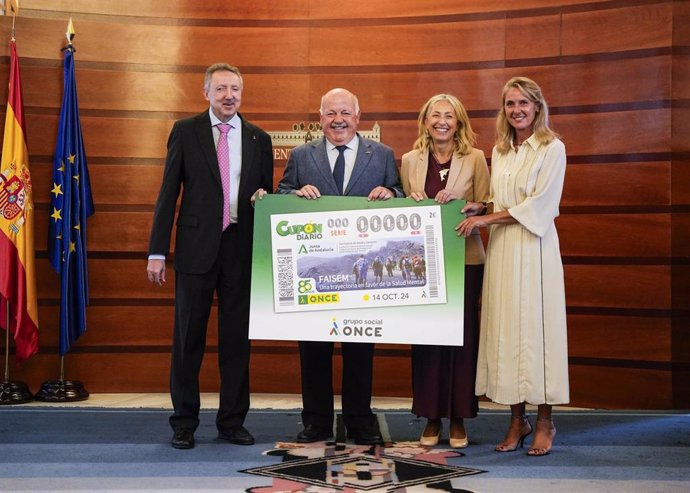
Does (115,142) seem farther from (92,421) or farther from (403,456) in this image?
(403,456)

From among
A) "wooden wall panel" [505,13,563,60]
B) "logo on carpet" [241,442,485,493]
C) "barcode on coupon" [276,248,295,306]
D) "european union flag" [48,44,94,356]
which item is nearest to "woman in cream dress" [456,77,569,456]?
"logo on carpet" [241,442,485,493]

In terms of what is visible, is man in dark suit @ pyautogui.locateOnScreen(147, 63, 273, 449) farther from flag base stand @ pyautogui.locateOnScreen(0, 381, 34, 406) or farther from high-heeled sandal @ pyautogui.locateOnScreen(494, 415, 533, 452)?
flag base stand @ pyautogui.locateOnScreen(0, 381, 34, 406)

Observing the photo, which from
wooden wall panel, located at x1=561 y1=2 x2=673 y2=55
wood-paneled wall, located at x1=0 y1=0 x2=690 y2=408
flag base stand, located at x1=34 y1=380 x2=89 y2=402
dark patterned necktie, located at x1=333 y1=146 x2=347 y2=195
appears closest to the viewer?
dark patterned necktie, located at x1=333 y1=146 x2=347 y2=195

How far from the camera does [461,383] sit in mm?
3973

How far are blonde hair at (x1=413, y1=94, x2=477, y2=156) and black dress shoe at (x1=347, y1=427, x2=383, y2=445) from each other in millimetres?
1282

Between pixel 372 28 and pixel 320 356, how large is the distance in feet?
8.26

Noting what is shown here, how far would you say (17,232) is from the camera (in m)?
5.27

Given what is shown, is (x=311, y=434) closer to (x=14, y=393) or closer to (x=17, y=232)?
(x=14, y=393)

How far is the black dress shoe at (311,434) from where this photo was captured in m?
4.02

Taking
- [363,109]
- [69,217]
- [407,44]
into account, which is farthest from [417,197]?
[69,217]

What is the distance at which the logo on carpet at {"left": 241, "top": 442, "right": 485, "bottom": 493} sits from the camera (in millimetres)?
3207

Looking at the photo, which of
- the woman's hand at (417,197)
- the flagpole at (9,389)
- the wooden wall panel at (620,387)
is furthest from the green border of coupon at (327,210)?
the flagpole at (9,389)

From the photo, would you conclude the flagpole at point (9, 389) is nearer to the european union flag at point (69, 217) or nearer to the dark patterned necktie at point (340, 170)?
the european union flag at point (69, 217)

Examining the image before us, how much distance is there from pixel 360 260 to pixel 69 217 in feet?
7.69
